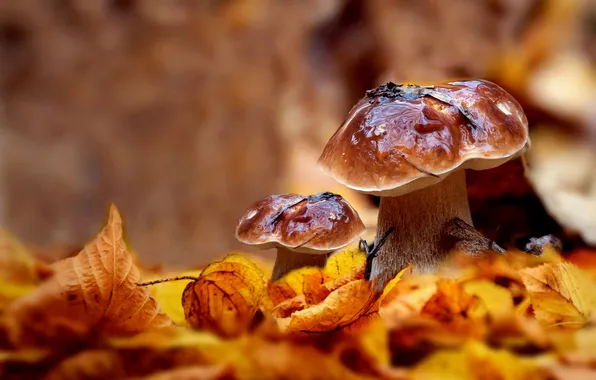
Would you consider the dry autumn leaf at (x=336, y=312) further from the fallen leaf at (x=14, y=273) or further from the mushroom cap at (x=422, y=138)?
the fallen leaf at (x=14, y=273)

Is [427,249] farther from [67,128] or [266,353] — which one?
[67,128]

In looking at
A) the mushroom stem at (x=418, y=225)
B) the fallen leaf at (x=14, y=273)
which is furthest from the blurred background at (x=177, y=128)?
the fallen leaf at (x=14, y=273)

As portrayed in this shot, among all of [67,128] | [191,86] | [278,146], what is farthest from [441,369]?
[278,146]

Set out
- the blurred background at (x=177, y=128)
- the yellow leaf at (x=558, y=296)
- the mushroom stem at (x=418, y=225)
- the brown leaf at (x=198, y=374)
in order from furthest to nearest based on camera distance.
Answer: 1. the blurred background at (x=177, y=128)
2. the mushroom stem at (x=418, y=225)
3. the yellow leaf at (x=558, y=296)
4. the brown leaf at (x=198, y=374)

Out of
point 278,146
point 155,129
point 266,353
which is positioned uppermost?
point 266,353

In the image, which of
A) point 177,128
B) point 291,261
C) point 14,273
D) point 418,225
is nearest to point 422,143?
point 418,225

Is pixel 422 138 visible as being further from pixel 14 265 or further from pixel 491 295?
pixel 14 265

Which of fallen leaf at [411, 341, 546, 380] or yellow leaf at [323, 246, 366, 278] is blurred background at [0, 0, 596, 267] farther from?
fallen leaf at [411, 341, 546, 380]
